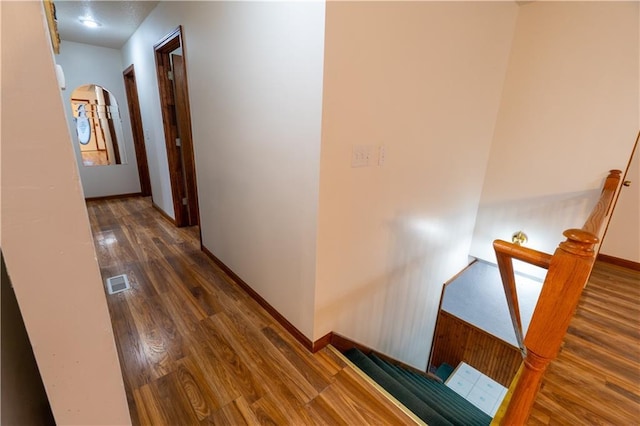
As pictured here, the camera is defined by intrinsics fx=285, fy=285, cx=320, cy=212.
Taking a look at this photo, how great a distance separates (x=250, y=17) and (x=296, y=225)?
Answer: 1.27 meters

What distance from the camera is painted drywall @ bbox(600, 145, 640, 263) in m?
2.95

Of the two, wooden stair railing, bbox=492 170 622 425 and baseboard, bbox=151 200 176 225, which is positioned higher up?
wooden stair railing, bbox=492 170 622 425

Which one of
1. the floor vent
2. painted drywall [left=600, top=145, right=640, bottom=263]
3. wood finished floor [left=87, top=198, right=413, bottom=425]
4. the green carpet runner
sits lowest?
the green carpet runner

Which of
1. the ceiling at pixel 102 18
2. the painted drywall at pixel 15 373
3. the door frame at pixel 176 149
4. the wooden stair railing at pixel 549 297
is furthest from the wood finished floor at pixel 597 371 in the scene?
the ceiling at pixel 102 18

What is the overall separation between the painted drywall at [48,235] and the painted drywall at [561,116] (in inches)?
133

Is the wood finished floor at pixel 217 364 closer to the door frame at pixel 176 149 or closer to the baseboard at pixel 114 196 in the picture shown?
the door frame at pixel 176 149

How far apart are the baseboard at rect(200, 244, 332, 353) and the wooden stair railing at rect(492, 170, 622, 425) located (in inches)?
40.1

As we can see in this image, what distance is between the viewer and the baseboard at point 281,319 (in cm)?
176

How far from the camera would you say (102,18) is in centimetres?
308

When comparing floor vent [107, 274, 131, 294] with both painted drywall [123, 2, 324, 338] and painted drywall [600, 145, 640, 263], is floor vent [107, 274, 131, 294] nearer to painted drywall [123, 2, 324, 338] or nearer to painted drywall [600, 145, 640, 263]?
painted drywall [123, 2, 324, 338]

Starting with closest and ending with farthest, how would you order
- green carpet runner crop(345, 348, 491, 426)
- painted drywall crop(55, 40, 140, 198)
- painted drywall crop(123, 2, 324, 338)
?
painted drywall crop(123, 2, 324, 338), green carpet runner crop(345, 348, 491, 426), painted drywall crop(55, 40, 140, 198)

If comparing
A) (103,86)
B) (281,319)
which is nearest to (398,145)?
(281,319)

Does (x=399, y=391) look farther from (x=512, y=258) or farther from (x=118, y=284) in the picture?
(x=118, y=284)

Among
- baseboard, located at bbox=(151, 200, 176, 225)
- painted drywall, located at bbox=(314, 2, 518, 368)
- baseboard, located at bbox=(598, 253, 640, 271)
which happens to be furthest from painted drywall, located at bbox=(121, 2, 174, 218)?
baseboard, located at bbox=(598, 253, 640, 271)
